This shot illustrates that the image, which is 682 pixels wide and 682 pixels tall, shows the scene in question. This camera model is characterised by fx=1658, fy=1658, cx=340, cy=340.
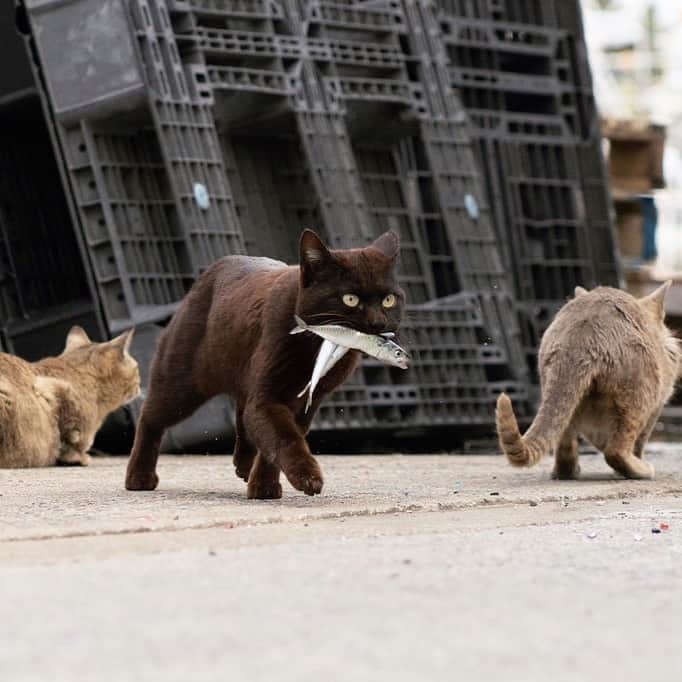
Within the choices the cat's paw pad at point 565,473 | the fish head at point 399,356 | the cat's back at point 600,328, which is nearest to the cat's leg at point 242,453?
the fish head at point 399,356

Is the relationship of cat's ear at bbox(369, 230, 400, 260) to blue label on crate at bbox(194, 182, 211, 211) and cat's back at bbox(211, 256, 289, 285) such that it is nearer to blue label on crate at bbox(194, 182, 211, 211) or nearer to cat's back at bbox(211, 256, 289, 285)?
cat's back at bbox(211, 256, 289, 285)

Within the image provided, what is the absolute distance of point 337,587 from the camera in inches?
158

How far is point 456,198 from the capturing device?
41.1 feet

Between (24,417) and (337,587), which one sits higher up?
(337,587)

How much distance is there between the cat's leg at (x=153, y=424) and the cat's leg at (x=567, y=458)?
2041 millimetres

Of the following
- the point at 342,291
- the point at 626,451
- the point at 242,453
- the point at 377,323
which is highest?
the point at 342,291

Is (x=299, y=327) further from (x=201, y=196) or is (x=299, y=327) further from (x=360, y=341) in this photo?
(x=201, y=196)

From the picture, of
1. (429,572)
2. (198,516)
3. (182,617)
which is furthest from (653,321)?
(182,617)

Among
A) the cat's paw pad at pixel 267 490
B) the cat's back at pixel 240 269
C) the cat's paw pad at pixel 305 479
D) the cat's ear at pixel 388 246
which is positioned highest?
the cat's ear at pixel 388 246

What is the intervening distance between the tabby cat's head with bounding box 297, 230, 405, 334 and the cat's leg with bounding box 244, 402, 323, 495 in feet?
1.26

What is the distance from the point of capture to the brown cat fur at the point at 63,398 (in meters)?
9.21

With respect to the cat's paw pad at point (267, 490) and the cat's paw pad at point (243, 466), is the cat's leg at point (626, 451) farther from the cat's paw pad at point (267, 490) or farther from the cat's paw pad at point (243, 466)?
the cat's paw pad at point (267, 490)

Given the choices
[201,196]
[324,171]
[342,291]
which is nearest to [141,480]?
[342,291]

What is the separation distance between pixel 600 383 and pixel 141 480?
7.44 ft
